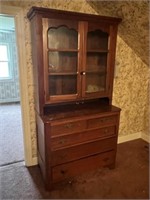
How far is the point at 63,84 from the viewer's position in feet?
5.95

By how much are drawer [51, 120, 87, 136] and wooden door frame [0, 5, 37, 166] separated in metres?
0.55

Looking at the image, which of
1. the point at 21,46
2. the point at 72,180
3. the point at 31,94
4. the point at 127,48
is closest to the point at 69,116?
the point at 31,94

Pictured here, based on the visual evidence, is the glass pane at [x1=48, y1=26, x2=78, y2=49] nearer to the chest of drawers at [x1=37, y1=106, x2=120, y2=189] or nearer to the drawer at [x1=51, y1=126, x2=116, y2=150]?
Result: the chest of drawers at [x1=37, y1=106, x2=120, y2=189]

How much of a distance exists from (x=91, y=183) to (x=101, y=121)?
72cm

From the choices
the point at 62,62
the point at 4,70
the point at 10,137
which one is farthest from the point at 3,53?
the point at 62,62

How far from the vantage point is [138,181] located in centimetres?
186

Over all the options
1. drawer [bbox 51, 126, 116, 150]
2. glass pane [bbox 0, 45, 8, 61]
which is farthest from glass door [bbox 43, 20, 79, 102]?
glass pane [bbox 0, 45, 8, 61]

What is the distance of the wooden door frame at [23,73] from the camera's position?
1.69 metres

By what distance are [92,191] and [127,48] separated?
1.93m

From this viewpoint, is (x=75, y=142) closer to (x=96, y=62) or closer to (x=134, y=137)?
(x=96, y=62)

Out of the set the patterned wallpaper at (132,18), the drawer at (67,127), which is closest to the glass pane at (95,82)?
the drawer at (67,127)

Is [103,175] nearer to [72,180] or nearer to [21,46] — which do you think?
[72,180]

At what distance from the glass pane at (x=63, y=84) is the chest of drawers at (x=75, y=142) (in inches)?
10.3

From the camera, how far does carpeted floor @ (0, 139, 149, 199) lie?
1.67 meters
